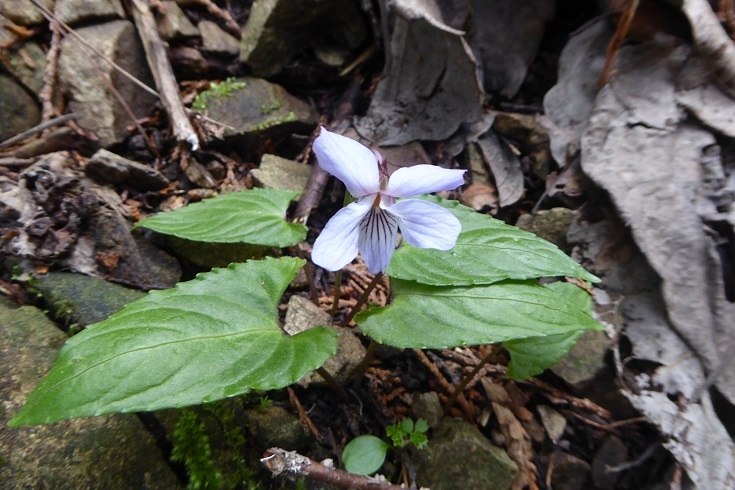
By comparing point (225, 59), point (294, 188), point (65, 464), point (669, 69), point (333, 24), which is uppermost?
point (669, 69)

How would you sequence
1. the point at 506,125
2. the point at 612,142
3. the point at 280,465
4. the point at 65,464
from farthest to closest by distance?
the point at 506,125, the point at 612,142, the point at 65,464, the point at 280,465

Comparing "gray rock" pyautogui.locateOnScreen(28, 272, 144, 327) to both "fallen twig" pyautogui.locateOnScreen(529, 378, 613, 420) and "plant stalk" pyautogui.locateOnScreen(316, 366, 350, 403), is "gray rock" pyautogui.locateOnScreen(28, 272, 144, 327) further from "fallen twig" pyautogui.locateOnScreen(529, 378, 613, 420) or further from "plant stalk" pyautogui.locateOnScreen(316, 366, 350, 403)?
"fallen twig" pyautogui.locateOnScreen(529, 378, 613, 420)

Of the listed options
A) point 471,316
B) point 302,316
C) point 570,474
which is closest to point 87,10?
point 302,316

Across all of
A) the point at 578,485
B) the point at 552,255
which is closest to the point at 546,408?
the point at 578,485

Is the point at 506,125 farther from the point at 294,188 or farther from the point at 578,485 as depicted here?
the point at 578,485

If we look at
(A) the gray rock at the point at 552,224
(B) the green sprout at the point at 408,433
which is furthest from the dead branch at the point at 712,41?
(B) the green sprout at the point at 408,433

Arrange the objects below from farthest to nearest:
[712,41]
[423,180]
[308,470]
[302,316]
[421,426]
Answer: [712,41], [302,316], [421,426], [423,180], [308,470]

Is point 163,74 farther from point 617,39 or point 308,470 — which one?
point 617,39

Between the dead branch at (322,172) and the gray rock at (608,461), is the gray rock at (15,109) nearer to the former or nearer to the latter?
the dead branch at (322,172)
